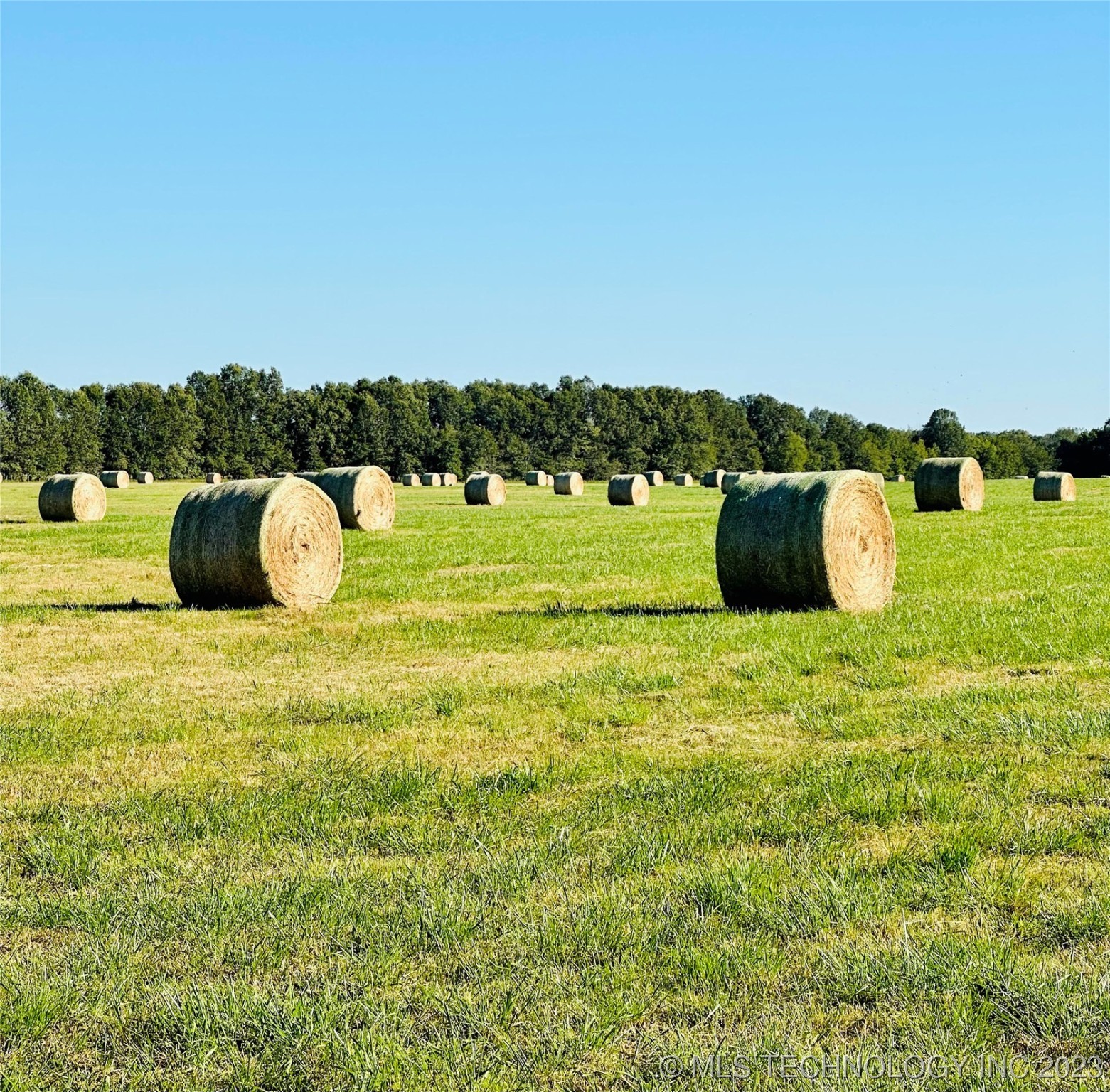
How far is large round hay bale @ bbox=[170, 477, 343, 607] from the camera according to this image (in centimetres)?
1571

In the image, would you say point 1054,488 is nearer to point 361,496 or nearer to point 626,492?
point 626,492

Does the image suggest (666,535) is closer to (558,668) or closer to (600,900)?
(558,668)

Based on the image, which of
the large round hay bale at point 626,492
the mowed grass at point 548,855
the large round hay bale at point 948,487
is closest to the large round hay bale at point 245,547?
the mowed grass at point 548,855

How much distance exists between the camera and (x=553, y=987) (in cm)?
441

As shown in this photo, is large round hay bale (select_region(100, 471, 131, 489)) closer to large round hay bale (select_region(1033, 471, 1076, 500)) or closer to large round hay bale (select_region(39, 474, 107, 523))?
large round hay bale (select_region(39, 474, 107, 523))

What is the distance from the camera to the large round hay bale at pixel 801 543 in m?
14.2

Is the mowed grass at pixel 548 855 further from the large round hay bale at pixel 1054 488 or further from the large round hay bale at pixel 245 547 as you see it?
the large round hay bale at pixel 1054 488

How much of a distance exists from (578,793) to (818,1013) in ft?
8.73

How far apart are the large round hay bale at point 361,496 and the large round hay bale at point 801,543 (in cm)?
1781

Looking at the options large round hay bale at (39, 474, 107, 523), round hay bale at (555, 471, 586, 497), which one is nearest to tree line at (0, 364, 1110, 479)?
round hay bale at (555, 471, 586, 497)

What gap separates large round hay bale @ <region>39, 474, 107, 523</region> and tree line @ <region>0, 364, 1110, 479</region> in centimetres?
5634

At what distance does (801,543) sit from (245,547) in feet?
23.3

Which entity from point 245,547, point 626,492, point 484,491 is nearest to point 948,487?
point 626,492

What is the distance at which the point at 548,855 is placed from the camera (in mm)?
5691
